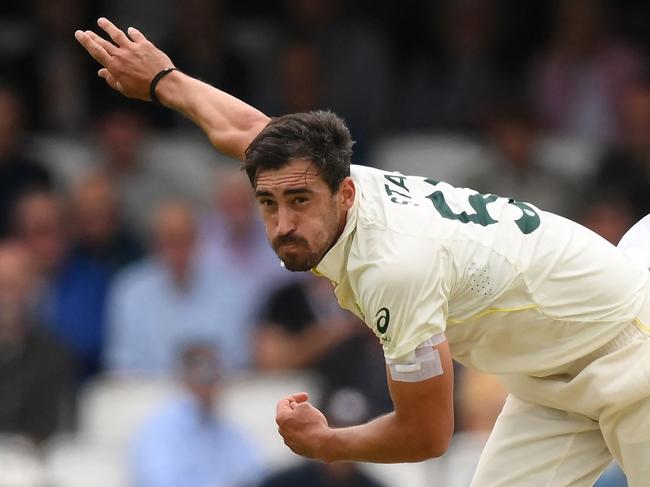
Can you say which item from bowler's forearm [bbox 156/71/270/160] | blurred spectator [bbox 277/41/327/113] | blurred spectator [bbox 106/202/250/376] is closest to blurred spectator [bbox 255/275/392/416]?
blurred spectator [bbox 106/202/250/376]

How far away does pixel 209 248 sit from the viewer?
29.9 feet

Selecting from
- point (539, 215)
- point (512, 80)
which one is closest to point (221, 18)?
point (512, 80)

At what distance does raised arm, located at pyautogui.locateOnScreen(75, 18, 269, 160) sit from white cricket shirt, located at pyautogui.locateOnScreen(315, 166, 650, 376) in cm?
56

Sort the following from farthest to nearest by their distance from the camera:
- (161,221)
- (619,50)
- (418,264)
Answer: (619,50), (161,221), (418,264)

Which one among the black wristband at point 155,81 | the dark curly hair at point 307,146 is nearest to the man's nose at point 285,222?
the dark curly hair at point 307,146

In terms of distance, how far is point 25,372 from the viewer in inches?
321

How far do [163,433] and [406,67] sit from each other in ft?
11.4

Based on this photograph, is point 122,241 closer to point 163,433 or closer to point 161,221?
point 161,221

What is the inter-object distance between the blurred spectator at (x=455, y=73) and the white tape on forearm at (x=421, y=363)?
5.61 meters

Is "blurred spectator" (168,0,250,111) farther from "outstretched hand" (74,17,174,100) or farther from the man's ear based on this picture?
the man's ear

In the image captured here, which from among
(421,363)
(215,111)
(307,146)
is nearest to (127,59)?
(215,111)

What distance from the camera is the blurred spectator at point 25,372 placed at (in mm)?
8133

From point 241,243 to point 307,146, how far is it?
15.1 feet

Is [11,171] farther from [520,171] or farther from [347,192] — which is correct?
[347,192]
